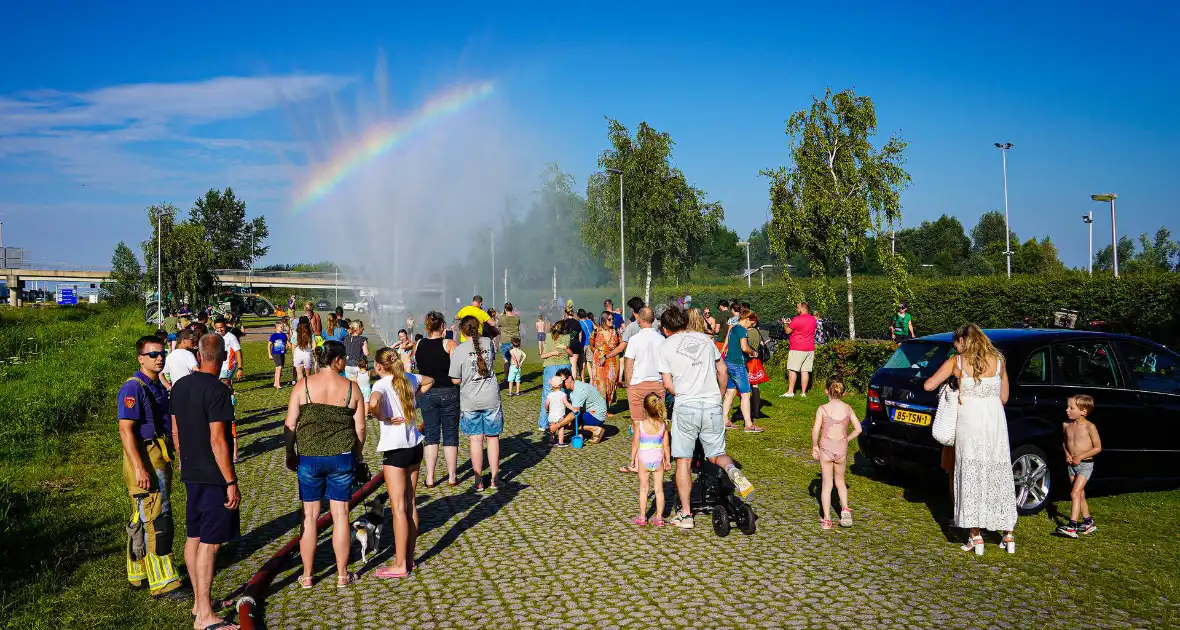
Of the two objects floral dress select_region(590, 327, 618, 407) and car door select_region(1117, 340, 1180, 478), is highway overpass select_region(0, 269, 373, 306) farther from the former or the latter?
car door select_region(1117, 340, 1180, 478)

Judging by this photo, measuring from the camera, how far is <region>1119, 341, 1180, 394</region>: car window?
28.0 ft

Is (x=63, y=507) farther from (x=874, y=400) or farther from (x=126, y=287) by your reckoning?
(x=126, y=287)

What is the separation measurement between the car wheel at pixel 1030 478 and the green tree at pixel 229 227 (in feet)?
452

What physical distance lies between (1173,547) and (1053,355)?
205 centimetres

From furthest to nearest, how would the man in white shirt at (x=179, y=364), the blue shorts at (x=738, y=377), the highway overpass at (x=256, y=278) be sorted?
the highway overpass at (x=256, y=278)
the blue shorts at (x=738, y=377)
the man in white shirt at (x=179, y=364)

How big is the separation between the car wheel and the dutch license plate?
2.69ft

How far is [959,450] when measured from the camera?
7066mm

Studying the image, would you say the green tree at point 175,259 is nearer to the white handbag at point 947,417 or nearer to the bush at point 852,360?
the bush at point 852,360

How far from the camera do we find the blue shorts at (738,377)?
12.7m

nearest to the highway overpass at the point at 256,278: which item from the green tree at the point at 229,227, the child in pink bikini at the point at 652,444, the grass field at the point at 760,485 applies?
the green tree at the point at 229,227

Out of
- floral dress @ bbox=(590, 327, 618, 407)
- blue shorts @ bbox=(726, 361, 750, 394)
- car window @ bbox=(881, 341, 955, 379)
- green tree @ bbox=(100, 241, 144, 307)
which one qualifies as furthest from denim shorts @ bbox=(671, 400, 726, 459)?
green tree @ bbox=(100, 241, 144, 307)

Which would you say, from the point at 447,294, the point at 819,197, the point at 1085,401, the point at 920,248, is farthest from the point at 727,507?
the point at 920,248

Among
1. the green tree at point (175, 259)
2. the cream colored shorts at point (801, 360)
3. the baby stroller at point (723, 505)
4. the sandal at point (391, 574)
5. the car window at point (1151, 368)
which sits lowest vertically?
the sandal at point (391, 574)

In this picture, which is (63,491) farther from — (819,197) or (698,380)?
(819,197)
